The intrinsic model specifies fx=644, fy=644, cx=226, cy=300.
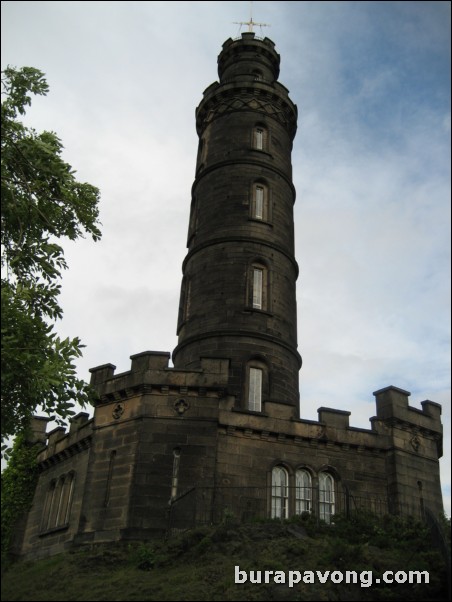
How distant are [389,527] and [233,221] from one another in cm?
1236

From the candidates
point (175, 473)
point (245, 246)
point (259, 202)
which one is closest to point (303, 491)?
point (175, 473)

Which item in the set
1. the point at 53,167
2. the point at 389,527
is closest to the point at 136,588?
the point at 389,527

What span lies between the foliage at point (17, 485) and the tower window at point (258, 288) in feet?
32.1

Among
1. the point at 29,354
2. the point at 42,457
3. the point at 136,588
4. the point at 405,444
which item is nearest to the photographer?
the point at 136,588

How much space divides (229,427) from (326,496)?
3.66 metres

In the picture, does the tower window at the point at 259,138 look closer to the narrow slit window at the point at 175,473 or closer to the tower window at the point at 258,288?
the tower window at the point at 258,288

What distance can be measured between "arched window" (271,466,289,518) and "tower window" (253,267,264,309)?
6.21 meters

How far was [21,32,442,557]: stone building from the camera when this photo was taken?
57.4 feet

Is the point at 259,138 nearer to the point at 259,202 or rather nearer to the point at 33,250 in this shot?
the point at 259,202

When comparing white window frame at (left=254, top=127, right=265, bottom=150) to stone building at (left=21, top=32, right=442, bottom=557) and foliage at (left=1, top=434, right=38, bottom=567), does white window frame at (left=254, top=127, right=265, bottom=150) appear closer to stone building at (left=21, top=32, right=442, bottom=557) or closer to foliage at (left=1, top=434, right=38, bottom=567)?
stone building at (left=21, top=32, right=442, bottom=557)

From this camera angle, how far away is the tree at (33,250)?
1534 cm

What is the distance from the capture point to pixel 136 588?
13.0 metres

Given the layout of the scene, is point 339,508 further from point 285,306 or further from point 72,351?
point 72,351

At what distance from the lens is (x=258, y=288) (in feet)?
76.9
